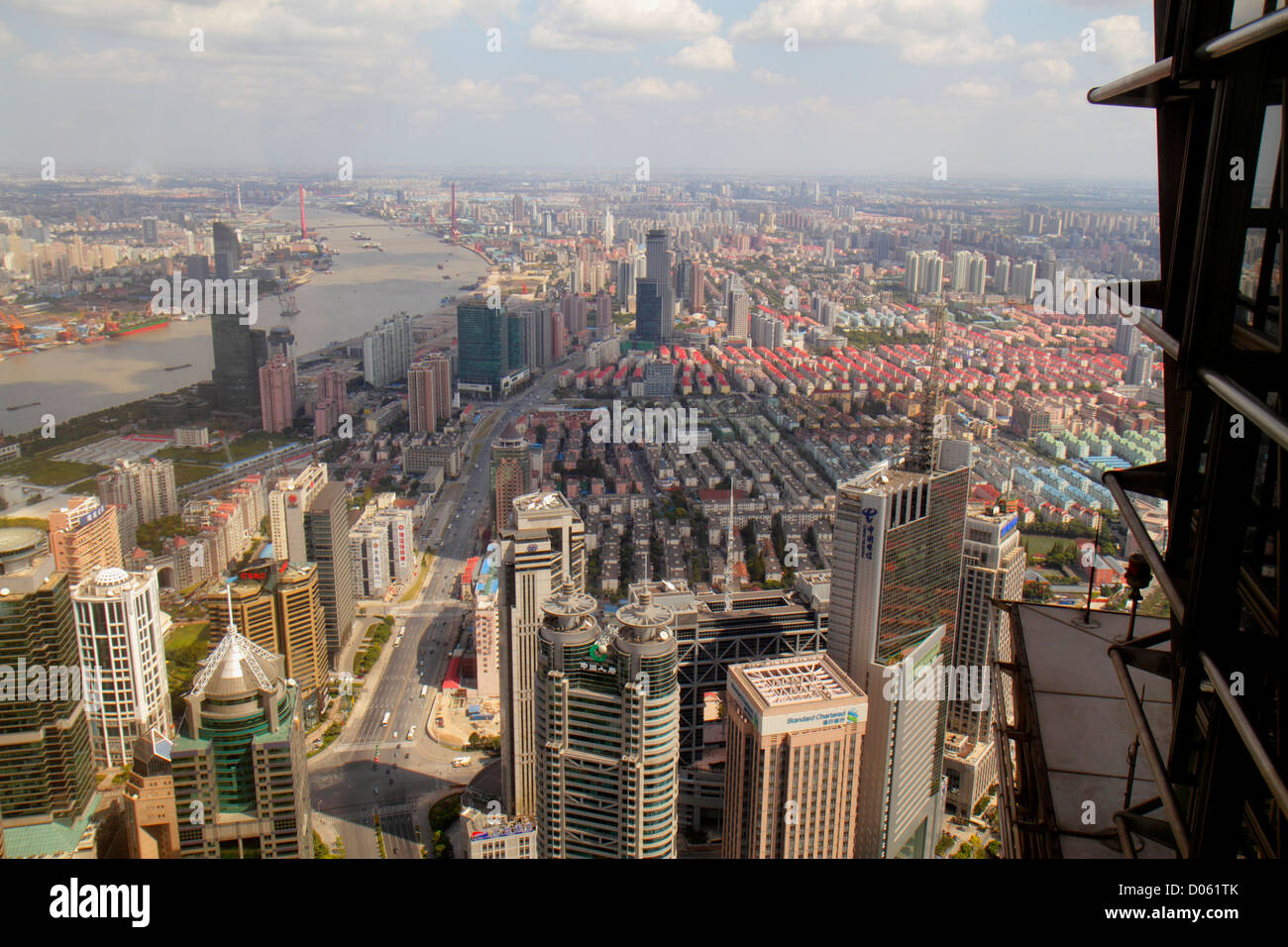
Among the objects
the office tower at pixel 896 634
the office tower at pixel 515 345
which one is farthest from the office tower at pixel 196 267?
the office tower at pixel 896 634

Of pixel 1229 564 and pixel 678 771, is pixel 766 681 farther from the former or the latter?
pixel 1229 564

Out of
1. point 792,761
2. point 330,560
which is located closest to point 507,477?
point 330,560

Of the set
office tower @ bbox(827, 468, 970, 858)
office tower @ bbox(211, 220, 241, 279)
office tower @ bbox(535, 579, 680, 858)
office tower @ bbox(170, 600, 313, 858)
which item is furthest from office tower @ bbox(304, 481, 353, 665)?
office tower @ bbox(827, 468, 970, 858)

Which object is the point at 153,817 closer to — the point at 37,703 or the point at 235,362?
the point at 37,703

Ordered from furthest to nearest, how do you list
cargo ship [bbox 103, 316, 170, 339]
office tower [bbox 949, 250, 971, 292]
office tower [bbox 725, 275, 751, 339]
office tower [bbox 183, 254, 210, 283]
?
office tower [bbox 725, 275, 751, 339] → office tower [bbox 949, 250, 971, 292] → office tower [bbox 183, 254, 210, 283] → cargo ship [bbox 103, 316, 170, 339]

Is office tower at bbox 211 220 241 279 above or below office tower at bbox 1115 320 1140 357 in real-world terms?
above

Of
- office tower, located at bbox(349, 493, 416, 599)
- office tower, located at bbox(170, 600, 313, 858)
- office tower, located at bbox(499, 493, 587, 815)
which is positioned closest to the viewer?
office tower, located at bbox(170, 600, 313, 858)

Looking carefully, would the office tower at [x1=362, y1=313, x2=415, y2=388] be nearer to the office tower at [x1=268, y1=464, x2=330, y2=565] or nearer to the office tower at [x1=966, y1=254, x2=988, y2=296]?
the office tower at [x1=268, y1=464, x2=330, y2=565]
